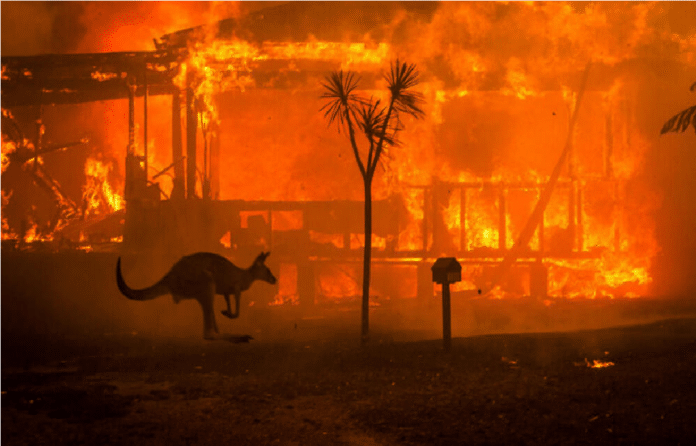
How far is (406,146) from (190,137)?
5.88 m

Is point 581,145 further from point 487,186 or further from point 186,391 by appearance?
point 186,391

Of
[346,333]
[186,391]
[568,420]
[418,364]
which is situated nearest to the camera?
[568,420]

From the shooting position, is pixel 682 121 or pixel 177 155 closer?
pixel 682 121

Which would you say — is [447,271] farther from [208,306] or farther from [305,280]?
[305,280]

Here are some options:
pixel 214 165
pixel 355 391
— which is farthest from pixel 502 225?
pixel 355 391

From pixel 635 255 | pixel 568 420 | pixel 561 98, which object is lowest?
pixel 568 420

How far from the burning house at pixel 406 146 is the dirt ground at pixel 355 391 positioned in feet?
21.1

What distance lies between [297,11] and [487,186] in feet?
25.9

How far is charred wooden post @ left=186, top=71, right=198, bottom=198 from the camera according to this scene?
17.6 metres

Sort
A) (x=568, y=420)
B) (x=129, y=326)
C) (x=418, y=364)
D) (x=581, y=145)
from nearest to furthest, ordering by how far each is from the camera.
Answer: (x=568, y=420) → (x=418, y=364) → (x=129, y=326) → (x=581, y=145)

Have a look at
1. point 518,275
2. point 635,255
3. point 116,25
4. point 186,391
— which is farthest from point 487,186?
point 116,25

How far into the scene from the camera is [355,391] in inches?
310

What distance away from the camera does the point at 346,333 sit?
12.7m

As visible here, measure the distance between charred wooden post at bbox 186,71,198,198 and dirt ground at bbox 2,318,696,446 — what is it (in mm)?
6760
